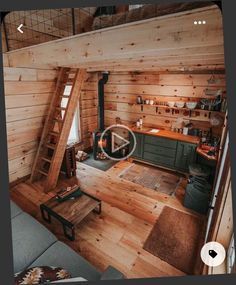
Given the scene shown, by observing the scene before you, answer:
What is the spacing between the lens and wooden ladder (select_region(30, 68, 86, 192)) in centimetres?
279

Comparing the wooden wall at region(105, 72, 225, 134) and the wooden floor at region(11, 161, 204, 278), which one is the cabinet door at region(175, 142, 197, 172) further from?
the wooden wall at region(105, 72, 225, 134)

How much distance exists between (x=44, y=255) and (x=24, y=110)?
7.13ft

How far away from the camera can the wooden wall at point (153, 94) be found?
3.41 meters

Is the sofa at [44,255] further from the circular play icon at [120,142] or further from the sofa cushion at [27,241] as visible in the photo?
the circular play icon at [120,142]

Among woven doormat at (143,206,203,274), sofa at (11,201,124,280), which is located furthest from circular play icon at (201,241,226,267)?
sofa at (11,201,124,280)

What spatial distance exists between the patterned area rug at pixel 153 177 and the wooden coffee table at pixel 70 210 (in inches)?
44.0

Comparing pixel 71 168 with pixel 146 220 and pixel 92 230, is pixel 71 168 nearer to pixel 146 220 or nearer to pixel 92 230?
pixel 92 230

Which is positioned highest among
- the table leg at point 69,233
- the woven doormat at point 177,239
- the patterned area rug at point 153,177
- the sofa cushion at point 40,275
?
the sofa cushion at point 40,275

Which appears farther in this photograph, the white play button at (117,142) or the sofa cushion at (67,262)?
the white play button at (117,142)

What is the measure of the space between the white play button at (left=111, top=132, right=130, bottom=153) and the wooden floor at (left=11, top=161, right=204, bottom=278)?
3.04 ft

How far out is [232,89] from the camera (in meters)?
0.73

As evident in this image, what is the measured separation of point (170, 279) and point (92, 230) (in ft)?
5.43

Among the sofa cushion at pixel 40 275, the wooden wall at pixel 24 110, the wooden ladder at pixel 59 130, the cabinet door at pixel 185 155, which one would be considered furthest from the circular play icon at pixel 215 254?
the wooden wall at pixel 24 110

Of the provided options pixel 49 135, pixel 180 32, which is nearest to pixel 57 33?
pixel 49 135
